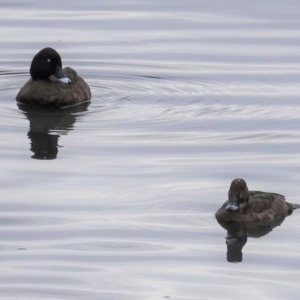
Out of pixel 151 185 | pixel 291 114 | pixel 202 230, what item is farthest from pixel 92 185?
pixel 291 114

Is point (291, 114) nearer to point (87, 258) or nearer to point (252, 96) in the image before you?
point (252, 96)

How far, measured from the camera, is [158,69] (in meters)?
22.6

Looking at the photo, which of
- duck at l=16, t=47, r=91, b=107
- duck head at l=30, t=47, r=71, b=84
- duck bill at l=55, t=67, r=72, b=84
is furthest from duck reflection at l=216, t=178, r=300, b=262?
duck head at l=30, t=47, r=71, b=84

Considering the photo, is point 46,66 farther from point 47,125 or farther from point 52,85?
point 47,125

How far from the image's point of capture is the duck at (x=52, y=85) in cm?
2102

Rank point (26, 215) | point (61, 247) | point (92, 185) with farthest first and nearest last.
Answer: point (92, 185), point (26, 215), point (61, 247)

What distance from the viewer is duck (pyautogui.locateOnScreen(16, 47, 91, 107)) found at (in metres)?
21.0

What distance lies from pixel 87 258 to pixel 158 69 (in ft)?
30.7

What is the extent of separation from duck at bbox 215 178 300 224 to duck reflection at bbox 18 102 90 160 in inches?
116

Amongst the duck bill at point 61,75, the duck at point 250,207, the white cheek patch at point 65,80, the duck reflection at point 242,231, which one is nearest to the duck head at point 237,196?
the duck at point 250,207

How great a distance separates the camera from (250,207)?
1538 centimetres

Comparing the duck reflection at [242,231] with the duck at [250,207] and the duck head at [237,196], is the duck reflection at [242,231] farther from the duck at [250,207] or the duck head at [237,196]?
the duck head at [237,196]

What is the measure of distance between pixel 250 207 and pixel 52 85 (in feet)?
22.5

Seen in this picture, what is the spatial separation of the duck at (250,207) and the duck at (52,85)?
602 centimetres
